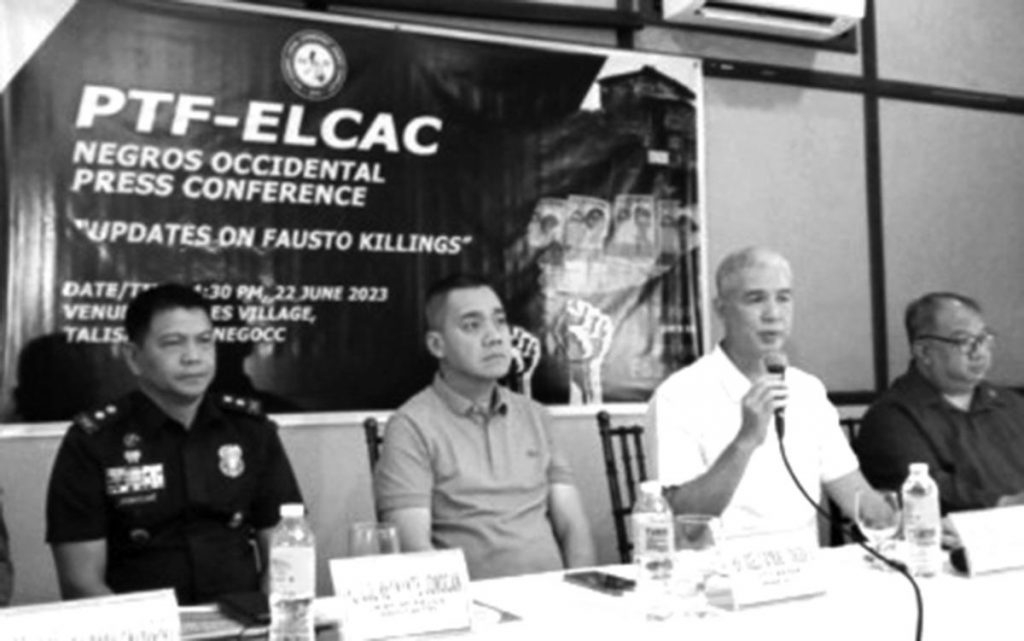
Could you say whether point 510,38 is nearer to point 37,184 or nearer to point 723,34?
point 723,34

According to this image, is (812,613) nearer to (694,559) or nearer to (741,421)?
(694,559)

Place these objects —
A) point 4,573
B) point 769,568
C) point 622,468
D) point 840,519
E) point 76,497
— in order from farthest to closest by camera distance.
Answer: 1. point 622,468
2. point 840,519
3. point 76,497
4. point 4,573
5. point 769,568

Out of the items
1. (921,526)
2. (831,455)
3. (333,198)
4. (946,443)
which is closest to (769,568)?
(921,526)

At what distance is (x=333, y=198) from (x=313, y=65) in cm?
36

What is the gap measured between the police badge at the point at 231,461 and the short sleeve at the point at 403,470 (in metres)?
0.29

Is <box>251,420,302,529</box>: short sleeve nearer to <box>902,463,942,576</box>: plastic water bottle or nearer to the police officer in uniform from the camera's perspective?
the police officer in uniform

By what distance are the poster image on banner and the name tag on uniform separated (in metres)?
0.50

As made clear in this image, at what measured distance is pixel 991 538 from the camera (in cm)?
169

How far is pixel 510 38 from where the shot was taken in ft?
10.3

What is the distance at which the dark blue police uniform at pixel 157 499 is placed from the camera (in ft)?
6.93

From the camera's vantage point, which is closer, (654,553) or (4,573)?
(654,553)

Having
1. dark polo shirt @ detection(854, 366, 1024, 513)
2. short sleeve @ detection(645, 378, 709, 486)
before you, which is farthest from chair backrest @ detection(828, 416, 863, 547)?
short sleeve @ detection(645, 378, 709, 486)

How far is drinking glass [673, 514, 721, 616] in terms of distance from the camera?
1.48 metres

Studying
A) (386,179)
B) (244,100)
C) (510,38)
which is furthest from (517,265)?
(244,100)
